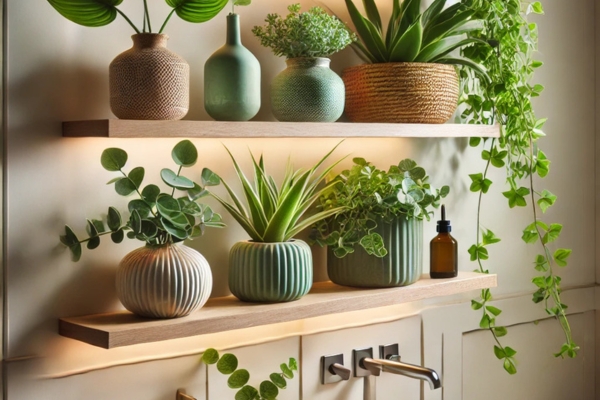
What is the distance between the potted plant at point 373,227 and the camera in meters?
1.62

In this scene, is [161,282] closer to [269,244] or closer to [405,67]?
[269,244]

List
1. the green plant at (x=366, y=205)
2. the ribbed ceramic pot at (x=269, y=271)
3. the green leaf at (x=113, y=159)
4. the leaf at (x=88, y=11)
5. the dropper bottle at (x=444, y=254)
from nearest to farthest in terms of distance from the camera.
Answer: the leaf at (x=88, y=11)
the green leaf at (x=113, y=159)
the ribbed ceramic pot at (x=269, y=271)
the green plant at (x=366, y=205)
the dropper bottle at (x=444, y=254)

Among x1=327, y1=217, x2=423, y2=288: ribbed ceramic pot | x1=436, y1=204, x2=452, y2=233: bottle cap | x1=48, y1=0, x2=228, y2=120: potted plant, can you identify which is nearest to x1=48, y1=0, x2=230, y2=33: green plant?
x1=48, y1=0, x2=228, y2=120: potted plant

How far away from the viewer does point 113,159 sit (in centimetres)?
136

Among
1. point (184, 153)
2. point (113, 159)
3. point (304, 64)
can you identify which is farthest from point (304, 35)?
point (113, 159)

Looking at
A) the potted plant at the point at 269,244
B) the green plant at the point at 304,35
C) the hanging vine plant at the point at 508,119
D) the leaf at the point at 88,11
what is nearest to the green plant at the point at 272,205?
the potted plant at the point at 269,244

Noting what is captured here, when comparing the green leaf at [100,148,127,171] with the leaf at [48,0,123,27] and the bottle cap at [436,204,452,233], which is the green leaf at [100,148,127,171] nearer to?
the leaf at [48,0,123,27]

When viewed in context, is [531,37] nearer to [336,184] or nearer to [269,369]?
[336,184]

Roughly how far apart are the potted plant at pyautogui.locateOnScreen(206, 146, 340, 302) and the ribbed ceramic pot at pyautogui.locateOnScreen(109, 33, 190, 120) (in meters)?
0.23

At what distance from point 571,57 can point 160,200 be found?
1373 mm

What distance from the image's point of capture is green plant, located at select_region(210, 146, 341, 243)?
1508 mm

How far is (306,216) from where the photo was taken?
171cm

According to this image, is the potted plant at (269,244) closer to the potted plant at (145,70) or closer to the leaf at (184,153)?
the leaf at (184,153)

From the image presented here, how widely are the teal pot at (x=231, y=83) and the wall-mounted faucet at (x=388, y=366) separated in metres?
0.63
